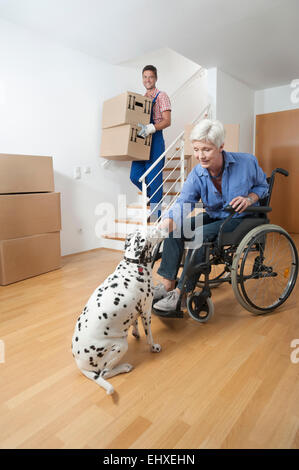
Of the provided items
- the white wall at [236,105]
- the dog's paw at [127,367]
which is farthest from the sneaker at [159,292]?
the white wall at [236,105]

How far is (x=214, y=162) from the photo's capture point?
5.16 feet

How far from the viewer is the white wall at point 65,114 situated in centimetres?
263

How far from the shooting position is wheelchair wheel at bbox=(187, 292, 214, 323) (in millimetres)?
1565

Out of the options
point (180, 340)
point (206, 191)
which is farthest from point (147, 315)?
point (206, 191)

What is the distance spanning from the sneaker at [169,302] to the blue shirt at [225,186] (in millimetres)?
359

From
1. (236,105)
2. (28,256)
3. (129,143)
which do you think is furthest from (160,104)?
(28,256)

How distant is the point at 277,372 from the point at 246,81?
410 cm

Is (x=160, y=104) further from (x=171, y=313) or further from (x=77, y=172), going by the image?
(x=171, y=313)

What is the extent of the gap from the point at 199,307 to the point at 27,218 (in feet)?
5.08

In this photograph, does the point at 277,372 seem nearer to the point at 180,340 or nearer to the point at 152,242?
the point at 180,340

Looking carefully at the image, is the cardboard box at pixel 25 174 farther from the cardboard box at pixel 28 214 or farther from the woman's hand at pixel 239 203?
the woman's hand at pixel 239 203

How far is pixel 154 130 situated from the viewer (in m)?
2.94

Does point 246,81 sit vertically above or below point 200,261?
above

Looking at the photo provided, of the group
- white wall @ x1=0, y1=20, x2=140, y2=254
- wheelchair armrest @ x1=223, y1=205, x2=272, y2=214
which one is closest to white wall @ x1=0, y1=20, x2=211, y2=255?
white wall @ x1=0, y1=20, x2=140, y2=254
